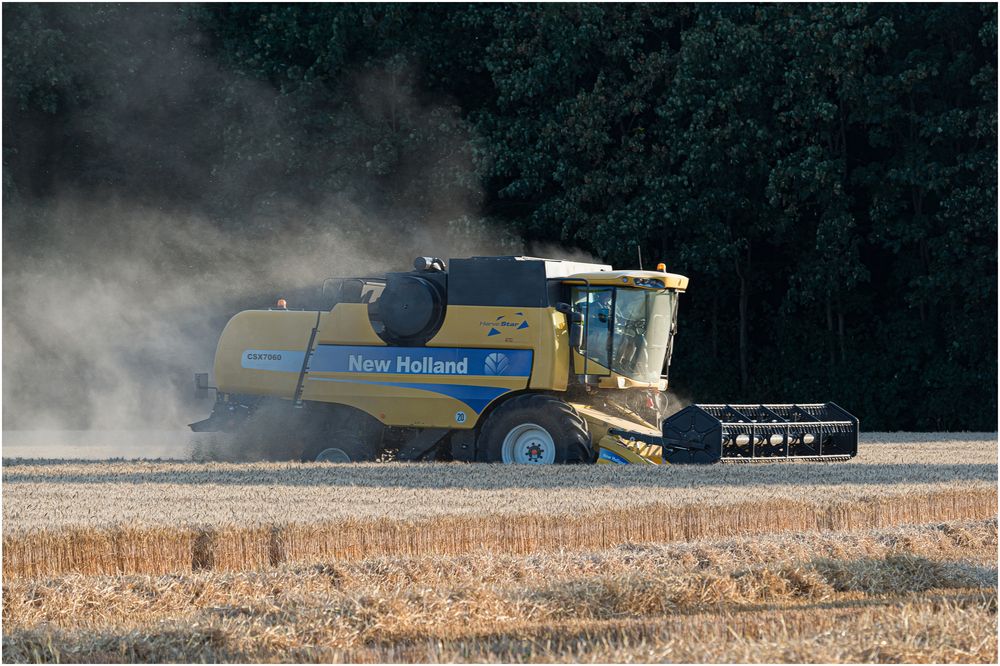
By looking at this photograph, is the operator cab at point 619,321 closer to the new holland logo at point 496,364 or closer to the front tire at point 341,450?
the new holland logo at point 496,364

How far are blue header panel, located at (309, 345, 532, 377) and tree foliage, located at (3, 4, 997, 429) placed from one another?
998 centimetres

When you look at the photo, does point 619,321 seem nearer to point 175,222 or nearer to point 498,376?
point 498,376

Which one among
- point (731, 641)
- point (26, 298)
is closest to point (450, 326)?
point (731, 641)

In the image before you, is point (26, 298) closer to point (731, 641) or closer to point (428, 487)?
point (428, 487)

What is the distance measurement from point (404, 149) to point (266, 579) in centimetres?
2060

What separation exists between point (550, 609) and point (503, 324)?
8558 mm

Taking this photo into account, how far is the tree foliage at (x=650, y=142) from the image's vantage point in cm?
2491

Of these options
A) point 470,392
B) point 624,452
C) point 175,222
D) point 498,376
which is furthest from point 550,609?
point 175,222

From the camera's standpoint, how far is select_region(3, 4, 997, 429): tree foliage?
2491 centimetres

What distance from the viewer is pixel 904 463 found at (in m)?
14.6

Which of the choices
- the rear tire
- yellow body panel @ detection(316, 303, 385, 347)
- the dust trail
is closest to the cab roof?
the rear tire

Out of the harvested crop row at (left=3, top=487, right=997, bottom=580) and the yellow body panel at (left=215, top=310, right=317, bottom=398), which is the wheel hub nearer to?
the yellow body panel at (left=215, top=310, right=317, bottom=398)

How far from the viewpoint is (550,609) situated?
7.51 meters

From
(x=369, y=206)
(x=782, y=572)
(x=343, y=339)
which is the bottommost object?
(x=782, y=572)
